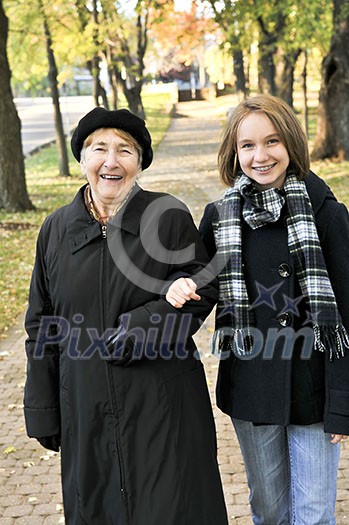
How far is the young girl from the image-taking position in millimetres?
2820

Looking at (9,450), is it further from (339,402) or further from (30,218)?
(30,218)

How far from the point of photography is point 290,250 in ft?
9.33

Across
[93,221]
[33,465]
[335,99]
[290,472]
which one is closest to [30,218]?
[335,99]

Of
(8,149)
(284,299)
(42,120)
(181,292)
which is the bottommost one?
(42,120)

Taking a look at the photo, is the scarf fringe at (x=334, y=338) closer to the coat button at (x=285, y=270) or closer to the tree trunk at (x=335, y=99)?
the coat button at (x=285, y=270)

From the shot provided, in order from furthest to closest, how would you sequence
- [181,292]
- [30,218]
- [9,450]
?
[30,218], [9,450], [181,292]

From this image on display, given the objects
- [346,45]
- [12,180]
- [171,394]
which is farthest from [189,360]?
[346,45]

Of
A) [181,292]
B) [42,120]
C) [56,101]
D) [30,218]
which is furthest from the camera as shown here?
[42,120]

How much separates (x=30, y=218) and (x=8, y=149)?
61.9 inches

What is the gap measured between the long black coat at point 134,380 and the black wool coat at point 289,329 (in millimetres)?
213

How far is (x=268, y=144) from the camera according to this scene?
9.39 ft

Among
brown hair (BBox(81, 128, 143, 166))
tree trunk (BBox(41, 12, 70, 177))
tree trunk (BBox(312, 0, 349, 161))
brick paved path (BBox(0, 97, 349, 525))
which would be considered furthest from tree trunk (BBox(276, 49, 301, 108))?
brown hair (BBox(81, 128, 143, 166))

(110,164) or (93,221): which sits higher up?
(110,164)

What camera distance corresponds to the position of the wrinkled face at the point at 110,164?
2.83m
